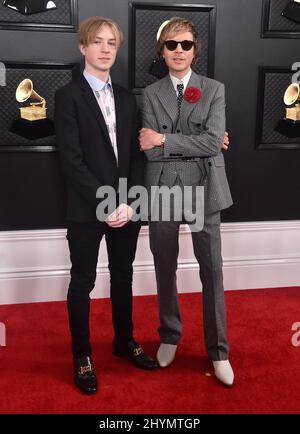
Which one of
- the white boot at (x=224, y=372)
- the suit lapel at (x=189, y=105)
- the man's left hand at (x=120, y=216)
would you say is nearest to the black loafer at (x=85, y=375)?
the white boot at (x=224, y=372)

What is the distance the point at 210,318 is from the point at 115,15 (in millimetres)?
2020

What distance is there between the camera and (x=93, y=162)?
8.44ft

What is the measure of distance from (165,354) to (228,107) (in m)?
1.78

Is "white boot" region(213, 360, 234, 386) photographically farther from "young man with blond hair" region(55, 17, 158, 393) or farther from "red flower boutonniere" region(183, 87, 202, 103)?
"red flower boutonniere" region(183, 87, 202, 103)

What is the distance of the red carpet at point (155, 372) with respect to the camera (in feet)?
8.43

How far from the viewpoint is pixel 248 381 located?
9.15 feet

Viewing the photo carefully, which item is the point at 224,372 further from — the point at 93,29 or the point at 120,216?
the point at 93,29

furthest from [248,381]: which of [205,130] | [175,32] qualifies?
[175,32]

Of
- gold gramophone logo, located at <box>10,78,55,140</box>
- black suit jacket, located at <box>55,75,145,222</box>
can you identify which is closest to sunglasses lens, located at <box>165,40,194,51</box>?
black suit jacket, located at <box>55,75,145,222</box>

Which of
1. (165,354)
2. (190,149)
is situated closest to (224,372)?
(165,354)

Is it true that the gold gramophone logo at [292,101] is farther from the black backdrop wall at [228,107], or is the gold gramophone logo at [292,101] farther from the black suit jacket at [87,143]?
the black suit jacket at [87,143]

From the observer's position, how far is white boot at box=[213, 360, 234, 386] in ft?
8.97

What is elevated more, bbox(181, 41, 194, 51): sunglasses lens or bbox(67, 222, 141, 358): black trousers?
bbox(181, 41, 194, 51): sunglasses lens

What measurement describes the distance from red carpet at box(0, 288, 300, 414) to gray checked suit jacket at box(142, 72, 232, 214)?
91 cm
